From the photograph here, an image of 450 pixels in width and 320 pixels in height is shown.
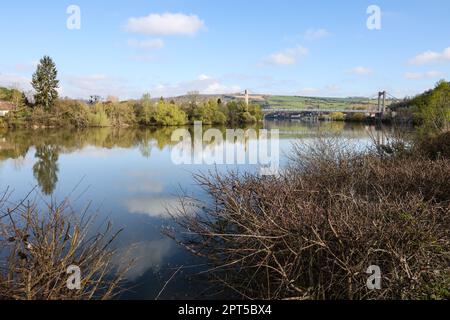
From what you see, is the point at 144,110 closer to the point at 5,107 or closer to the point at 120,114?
the point at 120,114

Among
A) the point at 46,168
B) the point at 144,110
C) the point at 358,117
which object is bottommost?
the point at 46,168

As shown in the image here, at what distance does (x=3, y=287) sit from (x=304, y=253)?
3.89 metres

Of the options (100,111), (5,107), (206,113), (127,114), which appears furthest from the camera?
(206,113)

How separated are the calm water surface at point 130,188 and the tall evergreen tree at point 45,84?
28727mm

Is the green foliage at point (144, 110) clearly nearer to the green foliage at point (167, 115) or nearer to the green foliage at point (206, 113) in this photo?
the green foliage at point (167, 115)

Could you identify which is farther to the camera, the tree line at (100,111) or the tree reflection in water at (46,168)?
the tree line at (100,111)

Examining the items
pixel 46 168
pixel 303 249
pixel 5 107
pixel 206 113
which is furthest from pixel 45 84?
pixel 303 249

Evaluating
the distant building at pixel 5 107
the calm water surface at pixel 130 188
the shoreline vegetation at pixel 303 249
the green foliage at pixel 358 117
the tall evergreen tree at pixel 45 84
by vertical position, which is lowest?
the calm water surface at pixel 130 188

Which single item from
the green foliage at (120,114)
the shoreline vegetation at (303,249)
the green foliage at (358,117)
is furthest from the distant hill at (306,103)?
the shoreline vegetation at (303,249)

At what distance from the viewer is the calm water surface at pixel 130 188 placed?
293 inches

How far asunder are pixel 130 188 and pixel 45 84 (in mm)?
51376

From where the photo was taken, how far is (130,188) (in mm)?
16016

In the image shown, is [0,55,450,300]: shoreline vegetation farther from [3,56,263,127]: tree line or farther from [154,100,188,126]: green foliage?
[154,100,188,126]: green foliage

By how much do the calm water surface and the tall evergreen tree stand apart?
28.7m
